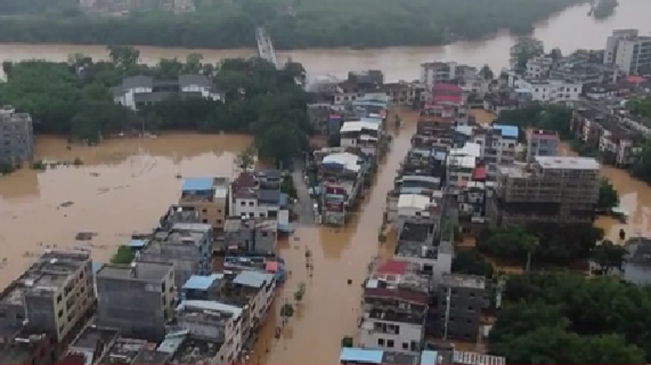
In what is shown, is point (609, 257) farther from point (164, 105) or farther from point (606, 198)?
point (164, 105)

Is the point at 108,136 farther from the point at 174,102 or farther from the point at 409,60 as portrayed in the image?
the point at 409,60

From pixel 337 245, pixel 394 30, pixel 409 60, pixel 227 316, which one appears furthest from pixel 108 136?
pixel 394 30

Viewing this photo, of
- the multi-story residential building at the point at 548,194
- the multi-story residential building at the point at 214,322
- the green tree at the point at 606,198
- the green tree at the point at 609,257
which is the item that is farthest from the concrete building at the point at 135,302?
the green tree at the point at 606,198

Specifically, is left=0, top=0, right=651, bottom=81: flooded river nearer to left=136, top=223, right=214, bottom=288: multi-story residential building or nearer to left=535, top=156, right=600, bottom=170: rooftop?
left=535, top=156, right=600, bottom=170: rooftop

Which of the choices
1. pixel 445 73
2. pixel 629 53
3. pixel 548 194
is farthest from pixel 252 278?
pixel 629 53

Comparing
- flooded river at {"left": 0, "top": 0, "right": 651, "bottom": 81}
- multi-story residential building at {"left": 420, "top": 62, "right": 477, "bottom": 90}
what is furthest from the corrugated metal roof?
flooded river at {"left": 0, "top": 0, "right": 651, "bottom": 81}

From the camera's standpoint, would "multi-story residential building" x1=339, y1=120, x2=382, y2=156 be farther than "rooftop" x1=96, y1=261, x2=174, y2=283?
Yes

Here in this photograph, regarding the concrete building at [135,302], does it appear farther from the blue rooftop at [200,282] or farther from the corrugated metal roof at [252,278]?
the corrugated metal roof at [252,278]
